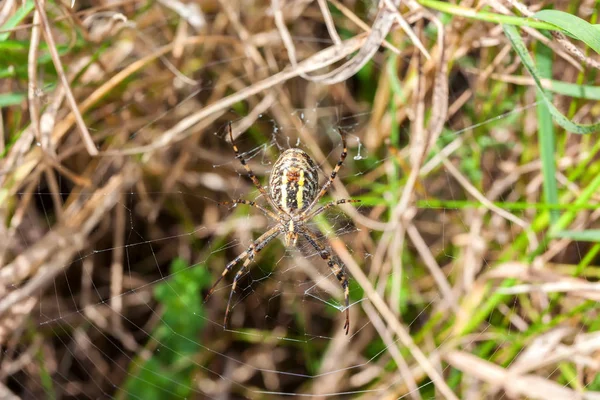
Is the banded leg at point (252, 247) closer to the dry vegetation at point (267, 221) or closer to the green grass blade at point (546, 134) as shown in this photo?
the dry vegetation at point (267, 221)

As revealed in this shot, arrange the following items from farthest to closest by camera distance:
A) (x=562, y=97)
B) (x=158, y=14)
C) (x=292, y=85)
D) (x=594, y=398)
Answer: (x=292, y=85) → (x=158, y=14) → (x=562, y=97) → (x=594, y=398)

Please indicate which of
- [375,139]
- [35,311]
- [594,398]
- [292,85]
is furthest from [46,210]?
[594,398]

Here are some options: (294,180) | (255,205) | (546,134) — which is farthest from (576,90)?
(255,205)

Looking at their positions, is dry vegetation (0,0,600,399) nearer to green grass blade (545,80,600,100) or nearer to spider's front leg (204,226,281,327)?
spider's front leg (204,226,281,327)

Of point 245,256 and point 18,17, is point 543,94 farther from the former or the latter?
point 18,17

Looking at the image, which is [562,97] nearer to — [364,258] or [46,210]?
[364,258]

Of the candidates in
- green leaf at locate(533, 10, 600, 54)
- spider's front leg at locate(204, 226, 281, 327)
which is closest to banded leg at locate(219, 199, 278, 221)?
spider's front leg at locate(204, 226, 281, 327)
